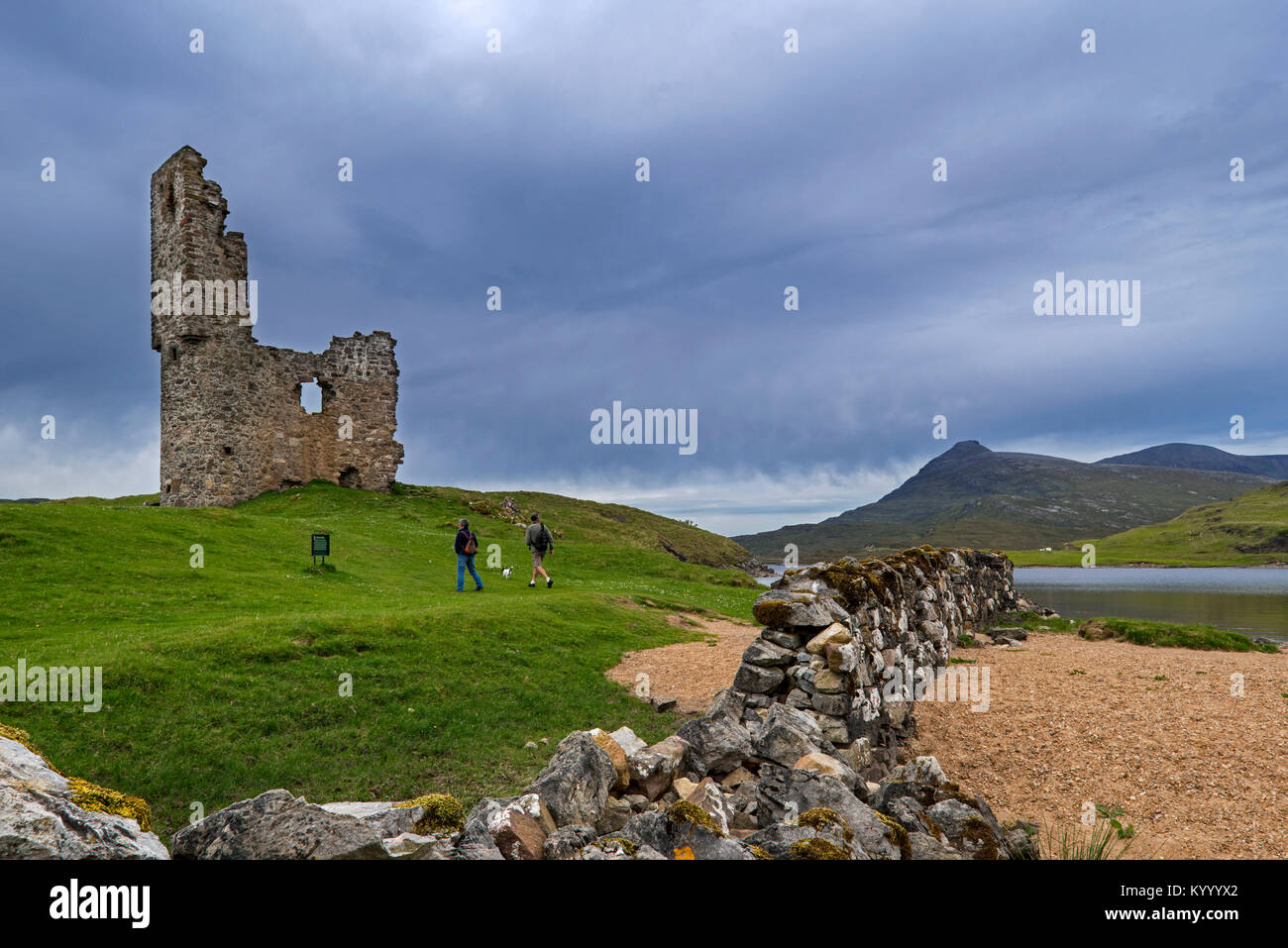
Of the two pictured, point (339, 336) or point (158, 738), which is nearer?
point (158, 738)

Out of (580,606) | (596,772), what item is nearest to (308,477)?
(580,606)

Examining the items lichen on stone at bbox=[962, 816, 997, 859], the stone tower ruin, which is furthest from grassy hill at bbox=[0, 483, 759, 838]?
the stone tower ruin

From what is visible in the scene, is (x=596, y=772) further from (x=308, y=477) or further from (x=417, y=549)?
(x=308, y=477)

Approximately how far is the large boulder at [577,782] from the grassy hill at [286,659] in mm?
2842

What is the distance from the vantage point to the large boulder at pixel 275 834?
13.1 feet

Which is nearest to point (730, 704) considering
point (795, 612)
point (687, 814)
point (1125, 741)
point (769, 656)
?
point (769, 656)

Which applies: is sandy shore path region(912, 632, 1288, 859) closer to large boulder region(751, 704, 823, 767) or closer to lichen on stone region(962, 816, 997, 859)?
lichen on stone region(962, 816, 997, 859)

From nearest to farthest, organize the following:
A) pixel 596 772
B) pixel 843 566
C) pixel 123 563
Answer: pixel 596 772
pixel 843 566
pixel 123 563

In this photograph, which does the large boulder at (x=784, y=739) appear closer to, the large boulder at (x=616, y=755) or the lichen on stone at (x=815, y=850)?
the large boulder at (x=616, y=755)

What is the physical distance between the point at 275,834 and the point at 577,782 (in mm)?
2565

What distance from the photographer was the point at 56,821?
10.4ft
